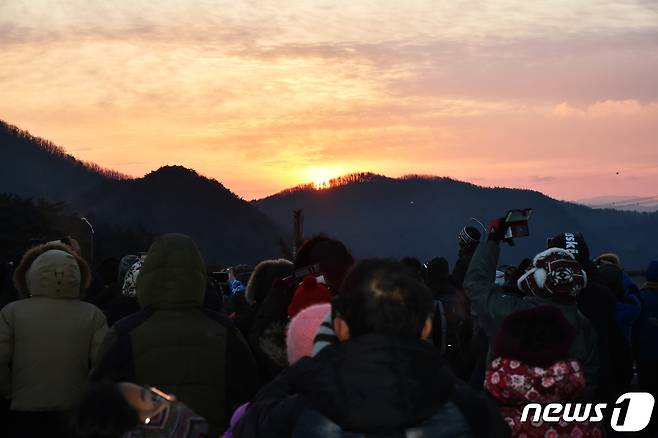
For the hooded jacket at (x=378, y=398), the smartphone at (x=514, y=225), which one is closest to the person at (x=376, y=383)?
the hooded jacket at (x=378, y=398)

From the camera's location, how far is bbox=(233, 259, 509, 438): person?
2982 millimetres

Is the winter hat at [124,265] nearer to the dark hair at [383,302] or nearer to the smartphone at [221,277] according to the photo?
the smartphone at [221,277]

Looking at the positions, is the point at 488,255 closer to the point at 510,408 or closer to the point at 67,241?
the point at 510,408

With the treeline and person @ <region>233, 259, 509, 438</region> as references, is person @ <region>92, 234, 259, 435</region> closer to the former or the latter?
person @ <region>233, 259, 509, 438</region>

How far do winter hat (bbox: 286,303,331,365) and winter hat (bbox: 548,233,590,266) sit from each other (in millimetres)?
4054

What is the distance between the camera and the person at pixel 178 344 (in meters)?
5.06

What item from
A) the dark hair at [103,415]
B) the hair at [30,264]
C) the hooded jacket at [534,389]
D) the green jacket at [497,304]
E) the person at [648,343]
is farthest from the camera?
the person at [648,343]

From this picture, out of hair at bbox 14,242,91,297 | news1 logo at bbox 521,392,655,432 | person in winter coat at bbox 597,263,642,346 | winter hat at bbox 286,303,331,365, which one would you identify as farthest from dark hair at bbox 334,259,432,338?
person in winter coat at bbox 597,263,642,346

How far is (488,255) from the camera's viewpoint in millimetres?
5578

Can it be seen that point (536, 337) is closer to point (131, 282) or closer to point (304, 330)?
point (304, 330)

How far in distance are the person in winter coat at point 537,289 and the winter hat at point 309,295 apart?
1.14m

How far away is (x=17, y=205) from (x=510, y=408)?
66.9 m

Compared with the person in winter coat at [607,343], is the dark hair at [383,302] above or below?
above

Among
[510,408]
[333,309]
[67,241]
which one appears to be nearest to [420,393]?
[333,309]
